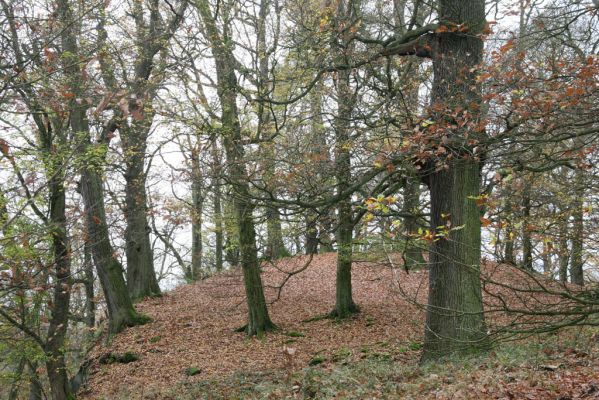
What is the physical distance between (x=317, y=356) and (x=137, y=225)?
29.0 ft

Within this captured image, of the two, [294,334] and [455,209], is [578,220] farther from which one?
[294,334]

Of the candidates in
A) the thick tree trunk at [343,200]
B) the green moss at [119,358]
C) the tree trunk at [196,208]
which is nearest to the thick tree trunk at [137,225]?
the tree trunk at [196,208]

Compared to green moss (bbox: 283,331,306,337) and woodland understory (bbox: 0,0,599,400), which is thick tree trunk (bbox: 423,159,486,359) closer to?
woodland understory (bbox: 0,0,599,400)

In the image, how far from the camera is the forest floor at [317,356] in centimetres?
587

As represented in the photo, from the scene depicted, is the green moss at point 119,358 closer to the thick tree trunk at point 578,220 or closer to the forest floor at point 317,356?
the forest floor at point 317,356

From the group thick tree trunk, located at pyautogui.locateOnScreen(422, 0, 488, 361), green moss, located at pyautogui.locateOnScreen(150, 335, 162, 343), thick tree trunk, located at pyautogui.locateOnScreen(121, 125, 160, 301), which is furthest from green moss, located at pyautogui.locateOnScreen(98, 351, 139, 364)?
thick tree trunk, located at pyautogui.locateOnScreen(422, 0, 488, 361)

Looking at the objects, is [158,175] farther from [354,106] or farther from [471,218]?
[471,218]

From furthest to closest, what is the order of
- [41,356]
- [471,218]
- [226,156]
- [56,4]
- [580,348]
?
[226,156]
[41,356]
[56,4]
[471,218]
[580,348]

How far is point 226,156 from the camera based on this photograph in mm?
11117

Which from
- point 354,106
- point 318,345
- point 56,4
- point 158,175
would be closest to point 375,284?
point 318,345

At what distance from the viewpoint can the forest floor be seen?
19.3 feet

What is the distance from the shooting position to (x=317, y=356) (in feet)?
35.4

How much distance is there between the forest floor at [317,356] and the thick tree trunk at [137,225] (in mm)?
887

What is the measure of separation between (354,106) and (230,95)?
393 centimetres
